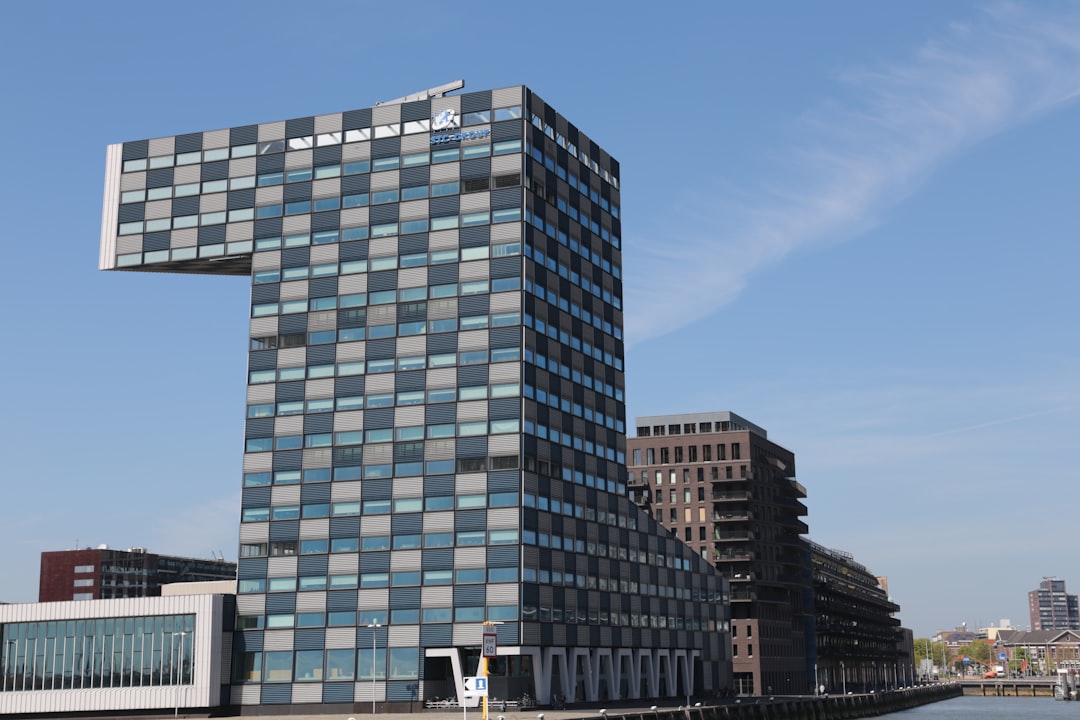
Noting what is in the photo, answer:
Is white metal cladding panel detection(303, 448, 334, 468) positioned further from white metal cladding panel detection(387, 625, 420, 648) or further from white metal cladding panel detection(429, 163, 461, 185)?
white metal cladding panel detection(429, 163, 461, 185)

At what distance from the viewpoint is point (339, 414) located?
12462 centimetres

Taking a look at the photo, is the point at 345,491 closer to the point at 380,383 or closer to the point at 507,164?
the point at 380,383

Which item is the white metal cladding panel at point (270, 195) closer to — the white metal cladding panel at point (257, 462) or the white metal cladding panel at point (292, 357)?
the white metal cladding panel at point (292, 357)

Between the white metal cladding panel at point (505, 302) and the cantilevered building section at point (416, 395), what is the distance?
0.45 ft

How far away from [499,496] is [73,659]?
43822mm

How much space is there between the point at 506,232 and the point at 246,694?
50949 millimetres

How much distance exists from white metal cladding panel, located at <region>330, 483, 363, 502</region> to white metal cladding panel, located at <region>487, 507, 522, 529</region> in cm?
1362

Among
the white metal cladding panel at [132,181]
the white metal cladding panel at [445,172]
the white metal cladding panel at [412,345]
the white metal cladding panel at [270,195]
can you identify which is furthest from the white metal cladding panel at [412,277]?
the white metal cladding panel at [132,181]

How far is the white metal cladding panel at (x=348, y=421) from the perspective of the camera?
124 meters

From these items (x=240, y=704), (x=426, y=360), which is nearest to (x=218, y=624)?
(x=240, y=704)

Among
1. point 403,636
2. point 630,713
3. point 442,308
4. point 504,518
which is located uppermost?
point 442,308

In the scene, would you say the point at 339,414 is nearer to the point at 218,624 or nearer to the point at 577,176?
the point at 218,624

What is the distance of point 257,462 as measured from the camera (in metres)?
127

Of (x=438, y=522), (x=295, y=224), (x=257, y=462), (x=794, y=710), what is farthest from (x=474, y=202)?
(x=794, y=710)
